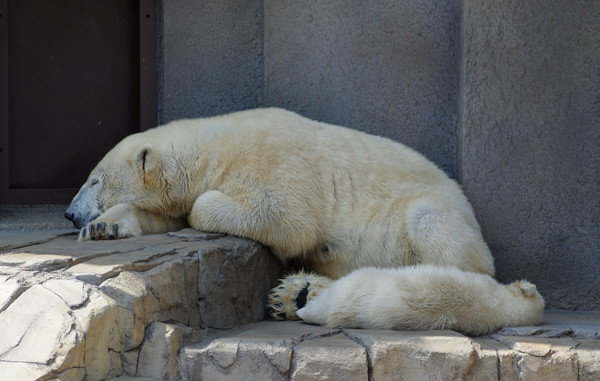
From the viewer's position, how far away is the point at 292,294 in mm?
4062

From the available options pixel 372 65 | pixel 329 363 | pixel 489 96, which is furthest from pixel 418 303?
pixel 372 65

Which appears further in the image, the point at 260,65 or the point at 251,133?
the point at 260,65

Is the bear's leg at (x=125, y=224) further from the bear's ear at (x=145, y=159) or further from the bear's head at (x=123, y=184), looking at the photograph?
the bear's ear at (x=145, y=159)

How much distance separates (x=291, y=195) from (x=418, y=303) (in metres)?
1.07

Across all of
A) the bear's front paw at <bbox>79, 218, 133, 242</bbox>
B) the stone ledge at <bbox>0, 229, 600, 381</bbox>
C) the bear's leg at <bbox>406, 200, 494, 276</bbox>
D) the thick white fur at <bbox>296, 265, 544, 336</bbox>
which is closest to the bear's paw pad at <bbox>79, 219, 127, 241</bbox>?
the bear's front paw at <bbox>79, 218, 133, 242</bbox>

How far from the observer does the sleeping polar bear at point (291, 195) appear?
165 inches

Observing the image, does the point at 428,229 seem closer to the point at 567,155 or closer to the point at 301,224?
the point at 301,224

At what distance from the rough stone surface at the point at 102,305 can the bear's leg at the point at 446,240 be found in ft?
3.67

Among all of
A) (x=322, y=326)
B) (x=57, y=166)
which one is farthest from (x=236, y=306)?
(x=57, y=166)

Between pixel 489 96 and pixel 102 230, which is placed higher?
pixel 489 96

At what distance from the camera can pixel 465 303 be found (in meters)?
3.58

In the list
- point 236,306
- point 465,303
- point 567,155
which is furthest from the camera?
point 567,155

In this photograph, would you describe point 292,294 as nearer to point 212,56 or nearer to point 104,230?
point 104,230

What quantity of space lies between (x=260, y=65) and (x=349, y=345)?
2900 mm
